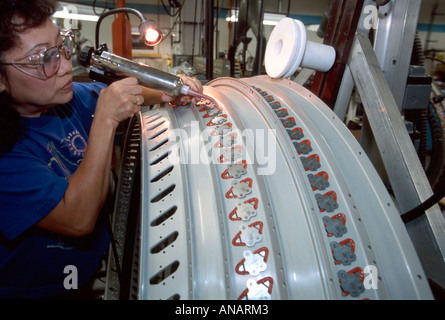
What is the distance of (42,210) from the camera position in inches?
27.7

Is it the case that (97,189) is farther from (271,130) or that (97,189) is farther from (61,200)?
(271,130)

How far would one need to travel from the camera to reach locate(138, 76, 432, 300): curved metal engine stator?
0.66 m

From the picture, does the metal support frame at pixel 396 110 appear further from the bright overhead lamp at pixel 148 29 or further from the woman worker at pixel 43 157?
the bright overhead lamp at pixel 148 29

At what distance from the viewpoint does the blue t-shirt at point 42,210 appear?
0.70 metres

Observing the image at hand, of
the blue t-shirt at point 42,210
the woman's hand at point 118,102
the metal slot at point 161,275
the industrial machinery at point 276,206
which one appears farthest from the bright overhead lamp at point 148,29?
the metal slot at point 161,275

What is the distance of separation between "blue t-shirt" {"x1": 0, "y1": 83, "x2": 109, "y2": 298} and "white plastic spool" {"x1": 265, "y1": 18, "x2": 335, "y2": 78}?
71 centimetres

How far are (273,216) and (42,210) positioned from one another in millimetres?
537

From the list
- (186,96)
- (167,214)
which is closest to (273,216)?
(167,214)

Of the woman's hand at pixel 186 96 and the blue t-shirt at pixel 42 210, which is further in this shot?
the woman's hand at pixel 186 96

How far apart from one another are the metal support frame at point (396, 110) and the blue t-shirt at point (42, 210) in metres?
0.88

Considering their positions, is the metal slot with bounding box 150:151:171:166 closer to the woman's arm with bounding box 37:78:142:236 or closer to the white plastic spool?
the woman's arm with bounding box 37:78:142:236

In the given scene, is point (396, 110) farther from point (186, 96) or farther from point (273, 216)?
point (186, 96)
